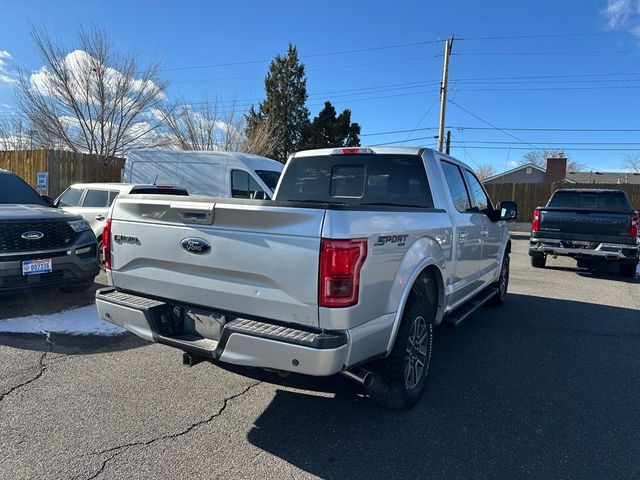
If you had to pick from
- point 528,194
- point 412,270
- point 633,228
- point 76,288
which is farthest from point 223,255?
point 528,194

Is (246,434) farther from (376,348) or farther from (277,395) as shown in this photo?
(376,348)

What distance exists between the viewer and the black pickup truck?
9.38m

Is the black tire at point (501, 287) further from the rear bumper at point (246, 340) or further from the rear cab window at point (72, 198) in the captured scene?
the rear cab window at point (72, 198)

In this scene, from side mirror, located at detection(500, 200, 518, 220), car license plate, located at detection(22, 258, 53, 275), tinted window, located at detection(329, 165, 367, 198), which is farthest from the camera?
side mirror, located at detection(500, 200, 518, 220)

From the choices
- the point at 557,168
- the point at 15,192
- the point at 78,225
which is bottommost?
the point at 78,225

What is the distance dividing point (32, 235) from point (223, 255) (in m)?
3.86

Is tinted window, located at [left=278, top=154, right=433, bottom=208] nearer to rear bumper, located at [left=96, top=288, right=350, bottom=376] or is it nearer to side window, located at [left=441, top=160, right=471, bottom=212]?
side window, located at [left=441, top=160, right=471, bottom=212]

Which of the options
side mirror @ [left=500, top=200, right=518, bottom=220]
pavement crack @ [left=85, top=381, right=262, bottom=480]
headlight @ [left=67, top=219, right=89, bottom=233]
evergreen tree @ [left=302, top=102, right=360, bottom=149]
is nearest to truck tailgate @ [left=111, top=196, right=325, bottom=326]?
pavement crack @ [left=85, top=381, right=262, bottom=480]

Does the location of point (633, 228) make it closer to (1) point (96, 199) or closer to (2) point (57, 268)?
(2) point (57, 268)

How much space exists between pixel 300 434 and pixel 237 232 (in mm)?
1456

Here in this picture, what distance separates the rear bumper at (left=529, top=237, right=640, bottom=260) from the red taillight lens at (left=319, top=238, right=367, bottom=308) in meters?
8.69

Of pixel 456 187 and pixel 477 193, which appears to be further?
pixel 477 193

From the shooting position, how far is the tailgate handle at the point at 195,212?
10.1 feet

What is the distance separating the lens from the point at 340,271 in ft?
8.75
